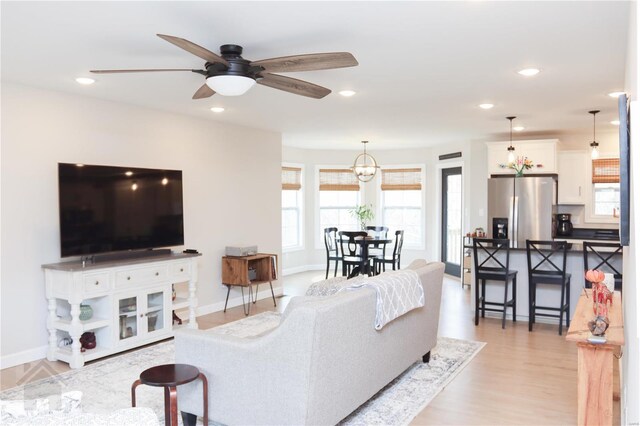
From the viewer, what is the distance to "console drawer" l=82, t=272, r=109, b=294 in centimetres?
434

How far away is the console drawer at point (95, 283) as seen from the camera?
4336 millimetres

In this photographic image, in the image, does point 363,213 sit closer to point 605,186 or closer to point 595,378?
point 605,186

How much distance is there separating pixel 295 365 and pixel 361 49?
2141mm

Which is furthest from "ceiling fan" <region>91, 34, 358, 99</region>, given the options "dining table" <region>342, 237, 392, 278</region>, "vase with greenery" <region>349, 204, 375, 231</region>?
"vase with greenery" <region>349, 204, 375, 231</region>

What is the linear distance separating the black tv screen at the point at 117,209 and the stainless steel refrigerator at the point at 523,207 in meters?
4.58

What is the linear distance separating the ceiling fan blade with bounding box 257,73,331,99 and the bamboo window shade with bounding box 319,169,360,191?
6.88 metres

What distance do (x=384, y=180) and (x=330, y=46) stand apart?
7.39 m

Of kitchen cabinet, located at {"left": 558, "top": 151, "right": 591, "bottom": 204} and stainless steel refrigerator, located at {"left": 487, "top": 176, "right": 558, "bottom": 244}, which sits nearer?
stainless steel refrigerator, located at {"left": 487, "top": 176, "right": 558, "bottom": 244}

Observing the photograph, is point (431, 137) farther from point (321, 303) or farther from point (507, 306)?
point (321, 303)

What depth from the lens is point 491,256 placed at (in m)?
5.80

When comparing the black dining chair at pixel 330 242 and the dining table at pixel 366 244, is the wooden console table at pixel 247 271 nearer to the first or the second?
the dining table at pixel 366 244

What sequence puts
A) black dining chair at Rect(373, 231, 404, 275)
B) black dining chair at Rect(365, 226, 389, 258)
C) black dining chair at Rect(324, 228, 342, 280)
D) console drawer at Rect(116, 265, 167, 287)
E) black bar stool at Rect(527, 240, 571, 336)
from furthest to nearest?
1. black dining chair at Rect(365, 226, 389, 258)
2. black dining chair at Rect(324, 228, 342, 280)
3. black dining chair at Rect(373, 231, 404, 275)
4. black bar stool at Rect(527, 240, 571, 336)
5. console drawer at Rect(116, 265, 167, 287)

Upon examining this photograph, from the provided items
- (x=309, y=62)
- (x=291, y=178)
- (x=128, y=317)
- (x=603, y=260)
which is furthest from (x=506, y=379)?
(x=291, y=178)

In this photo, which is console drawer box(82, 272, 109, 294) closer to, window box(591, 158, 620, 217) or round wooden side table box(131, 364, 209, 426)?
round wooden side table box(131, 364, 209, 426)
